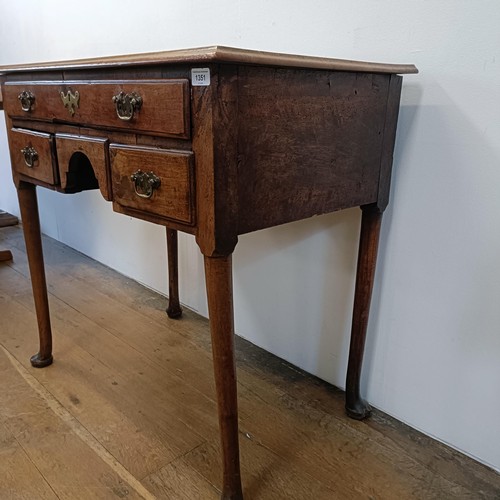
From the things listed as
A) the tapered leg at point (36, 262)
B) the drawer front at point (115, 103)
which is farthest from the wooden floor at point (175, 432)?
the drawer front at point (115, 103)

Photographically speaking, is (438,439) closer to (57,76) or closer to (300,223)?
(300,223)

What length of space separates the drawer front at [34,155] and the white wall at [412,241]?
596 millimetres

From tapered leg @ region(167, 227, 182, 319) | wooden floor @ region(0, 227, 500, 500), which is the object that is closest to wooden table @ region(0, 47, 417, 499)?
wooden floor @ region(0, 227, 500, 500)

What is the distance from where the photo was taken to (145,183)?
2.68 feet

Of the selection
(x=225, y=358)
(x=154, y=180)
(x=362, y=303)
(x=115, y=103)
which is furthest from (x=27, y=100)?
(x=362, y=303)

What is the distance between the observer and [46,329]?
1396 millimetres

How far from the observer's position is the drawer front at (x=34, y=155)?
3.56 feet

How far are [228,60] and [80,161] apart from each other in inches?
23.1

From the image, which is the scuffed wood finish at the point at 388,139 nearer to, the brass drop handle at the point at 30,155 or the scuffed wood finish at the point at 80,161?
the scuffed wood finish at the point at 80,161

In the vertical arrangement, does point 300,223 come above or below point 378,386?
above

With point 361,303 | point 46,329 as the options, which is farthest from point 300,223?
point 46,329

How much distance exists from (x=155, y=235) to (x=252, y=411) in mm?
895

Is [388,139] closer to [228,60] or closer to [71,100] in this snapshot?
[228,60]

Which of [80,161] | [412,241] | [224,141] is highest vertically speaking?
[224,141]
